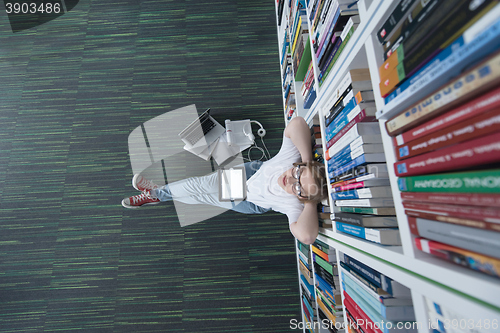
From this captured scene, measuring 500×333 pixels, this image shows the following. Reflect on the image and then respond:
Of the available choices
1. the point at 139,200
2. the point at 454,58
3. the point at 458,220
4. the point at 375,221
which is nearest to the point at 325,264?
the point at 375,221

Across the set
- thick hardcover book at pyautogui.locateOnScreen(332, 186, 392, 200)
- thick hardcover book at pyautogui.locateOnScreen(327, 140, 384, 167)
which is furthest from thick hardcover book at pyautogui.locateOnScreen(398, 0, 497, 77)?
thick hardcover book at pyautogui.locateOnScreen(332, 186, 392, 200)

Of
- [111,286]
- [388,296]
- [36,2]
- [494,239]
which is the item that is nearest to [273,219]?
[388,296]

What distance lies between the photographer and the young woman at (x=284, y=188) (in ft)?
4.14

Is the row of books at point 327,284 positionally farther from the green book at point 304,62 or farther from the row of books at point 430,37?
the green book at point 304,62

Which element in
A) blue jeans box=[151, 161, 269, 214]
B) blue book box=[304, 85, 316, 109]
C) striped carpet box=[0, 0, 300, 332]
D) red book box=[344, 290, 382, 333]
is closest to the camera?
red book box=[344, 290, 382, 333]

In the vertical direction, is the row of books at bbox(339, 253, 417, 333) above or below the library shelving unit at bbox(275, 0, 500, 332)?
Answer: below

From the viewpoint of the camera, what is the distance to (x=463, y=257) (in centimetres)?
47

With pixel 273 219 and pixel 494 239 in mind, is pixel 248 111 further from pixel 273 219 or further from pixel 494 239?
pixel 494 239

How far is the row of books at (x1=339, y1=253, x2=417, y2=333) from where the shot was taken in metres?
0.75

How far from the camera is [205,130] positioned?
2.24 metres

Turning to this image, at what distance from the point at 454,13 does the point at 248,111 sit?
6.76ft

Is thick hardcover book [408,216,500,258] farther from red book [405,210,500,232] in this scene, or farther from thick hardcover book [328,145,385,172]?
thick hardcover book [328,145,385,172]

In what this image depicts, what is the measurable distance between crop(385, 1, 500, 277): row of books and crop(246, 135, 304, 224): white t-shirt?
878mm

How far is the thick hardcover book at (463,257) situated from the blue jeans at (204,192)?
1455 millimetres
